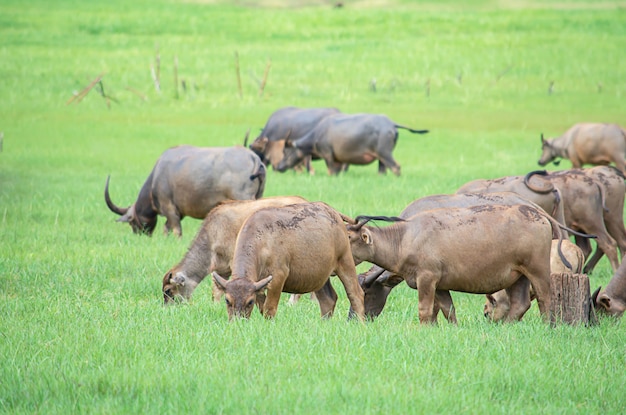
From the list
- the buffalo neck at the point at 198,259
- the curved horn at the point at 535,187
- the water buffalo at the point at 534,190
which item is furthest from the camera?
the water buffalo at the point at 534,190

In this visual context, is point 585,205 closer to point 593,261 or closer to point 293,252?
point 593,261

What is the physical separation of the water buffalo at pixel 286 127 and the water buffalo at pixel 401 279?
1339cm

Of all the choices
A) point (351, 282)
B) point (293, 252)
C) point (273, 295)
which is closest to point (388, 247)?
point (351, 282)

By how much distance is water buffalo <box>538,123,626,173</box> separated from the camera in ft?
75.6

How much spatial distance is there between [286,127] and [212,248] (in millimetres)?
15264

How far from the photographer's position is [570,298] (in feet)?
29.3

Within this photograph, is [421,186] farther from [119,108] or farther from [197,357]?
[119,108]

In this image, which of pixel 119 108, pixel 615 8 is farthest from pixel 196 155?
pixel 615 8

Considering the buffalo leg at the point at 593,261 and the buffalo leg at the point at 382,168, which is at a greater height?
the buffalo leg at the point at 593,261

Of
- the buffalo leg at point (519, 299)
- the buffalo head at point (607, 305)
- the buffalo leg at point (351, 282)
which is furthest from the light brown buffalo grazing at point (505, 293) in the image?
the buffalo leg at point (351, 282)

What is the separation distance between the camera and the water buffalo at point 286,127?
80.7 feet

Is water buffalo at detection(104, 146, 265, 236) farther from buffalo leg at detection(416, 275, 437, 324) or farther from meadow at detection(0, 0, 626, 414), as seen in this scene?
buffalo leg at detection(416, 275, 437, 324)

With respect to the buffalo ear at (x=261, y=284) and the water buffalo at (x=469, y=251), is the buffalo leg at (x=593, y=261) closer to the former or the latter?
the water buffalo at (x=469, y=251)

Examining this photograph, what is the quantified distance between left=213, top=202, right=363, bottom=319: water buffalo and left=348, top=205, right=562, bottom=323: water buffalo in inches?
13.0
